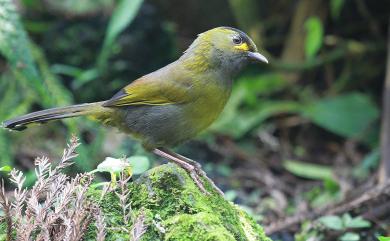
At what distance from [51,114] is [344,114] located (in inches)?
146

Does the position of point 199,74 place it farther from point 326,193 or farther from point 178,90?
point 326,193

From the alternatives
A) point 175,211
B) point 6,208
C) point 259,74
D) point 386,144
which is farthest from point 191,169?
point 259,74

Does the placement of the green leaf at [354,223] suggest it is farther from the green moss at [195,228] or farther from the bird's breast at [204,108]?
the green moss at [195,228]

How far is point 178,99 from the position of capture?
4.03 meters

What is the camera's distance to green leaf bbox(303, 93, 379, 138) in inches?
271

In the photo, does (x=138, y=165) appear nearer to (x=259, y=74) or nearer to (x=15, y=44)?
(x=15, y=44)

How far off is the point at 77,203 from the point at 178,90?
156 centimetres

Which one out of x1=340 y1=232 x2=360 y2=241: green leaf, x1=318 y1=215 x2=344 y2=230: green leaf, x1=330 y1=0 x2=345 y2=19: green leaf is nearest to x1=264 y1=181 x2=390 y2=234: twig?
x1=318 y1=215 x2=344 y2=230: green leaf

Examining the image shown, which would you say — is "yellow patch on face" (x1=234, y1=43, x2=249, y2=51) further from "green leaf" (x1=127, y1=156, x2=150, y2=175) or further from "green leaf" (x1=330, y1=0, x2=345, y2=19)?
"green leaf" (x1=330, y1=0, x2=345, y2=19)

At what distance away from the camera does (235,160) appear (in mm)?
6926

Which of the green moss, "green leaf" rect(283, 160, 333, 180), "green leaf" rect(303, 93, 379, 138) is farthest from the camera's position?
"green leaf" rect(303, 93, 379, 138)

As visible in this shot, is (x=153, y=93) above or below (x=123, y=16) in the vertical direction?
below

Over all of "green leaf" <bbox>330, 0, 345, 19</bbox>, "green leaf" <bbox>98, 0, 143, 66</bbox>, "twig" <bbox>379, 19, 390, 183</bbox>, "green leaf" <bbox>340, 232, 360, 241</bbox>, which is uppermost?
"green leaf" <bbox>98, 0, 143, 66</bbox>

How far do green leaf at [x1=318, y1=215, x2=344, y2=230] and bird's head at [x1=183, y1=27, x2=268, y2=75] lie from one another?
1.06 m
